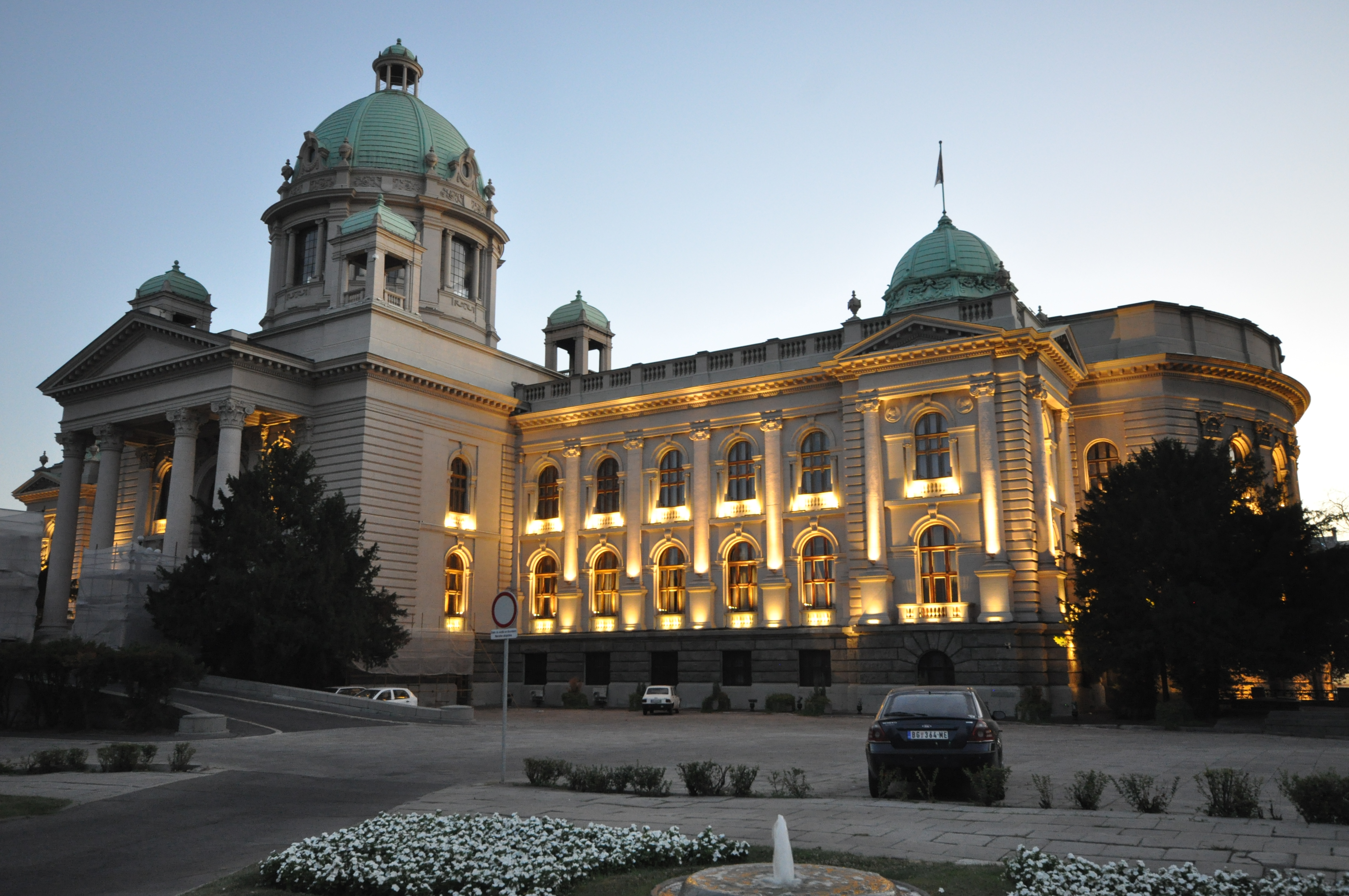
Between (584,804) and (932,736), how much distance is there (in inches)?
202

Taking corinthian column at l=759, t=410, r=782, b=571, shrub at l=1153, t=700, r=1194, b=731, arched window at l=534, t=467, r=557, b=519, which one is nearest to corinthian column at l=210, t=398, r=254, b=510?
arched window at l=534, t=467, r=557, b=519

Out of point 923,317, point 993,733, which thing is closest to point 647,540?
point 923,317

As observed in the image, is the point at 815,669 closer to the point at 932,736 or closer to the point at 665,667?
the point at 665,667

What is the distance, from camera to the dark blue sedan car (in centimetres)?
1550

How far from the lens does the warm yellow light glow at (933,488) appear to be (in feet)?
141

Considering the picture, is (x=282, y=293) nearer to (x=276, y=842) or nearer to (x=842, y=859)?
(x=276, y=842)

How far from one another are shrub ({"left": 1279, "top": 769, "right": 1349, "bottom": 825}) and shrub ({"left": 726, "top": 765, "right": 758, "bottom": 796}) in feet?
22.3

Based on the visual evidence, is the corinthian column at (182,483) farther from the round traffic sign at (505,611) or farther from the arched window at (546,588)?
the round traffic sign at (505,611)

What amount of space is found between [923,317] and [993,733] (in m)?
29.9

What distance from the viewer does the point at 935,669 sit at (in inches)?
1628

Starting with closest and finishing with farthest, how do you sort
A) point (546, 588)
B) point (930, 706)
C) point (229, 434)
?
point (930, 706)
point (229, 434)
point (546, 588)

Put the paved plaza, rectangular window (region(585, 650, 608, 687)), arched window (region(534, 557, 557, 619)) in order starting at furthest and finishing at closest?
arched window (region(534, 557, 557, 619)) → rectangular window (region(585, 650, 608, 687)) → the paved plaza

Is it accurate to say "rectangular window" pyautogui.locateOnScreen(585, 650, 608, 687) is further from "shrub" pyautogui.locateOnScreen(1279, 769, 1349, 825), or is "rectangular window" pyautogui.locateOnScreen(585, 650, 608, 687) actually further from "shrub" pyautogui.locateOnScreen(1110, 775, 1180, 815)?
"shrub" pyautogui.locateOnScreen(1279, 769, 1349, 825)

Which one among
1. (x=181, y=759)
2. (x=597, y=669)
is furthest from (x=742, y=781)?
(x=597, y=669)
